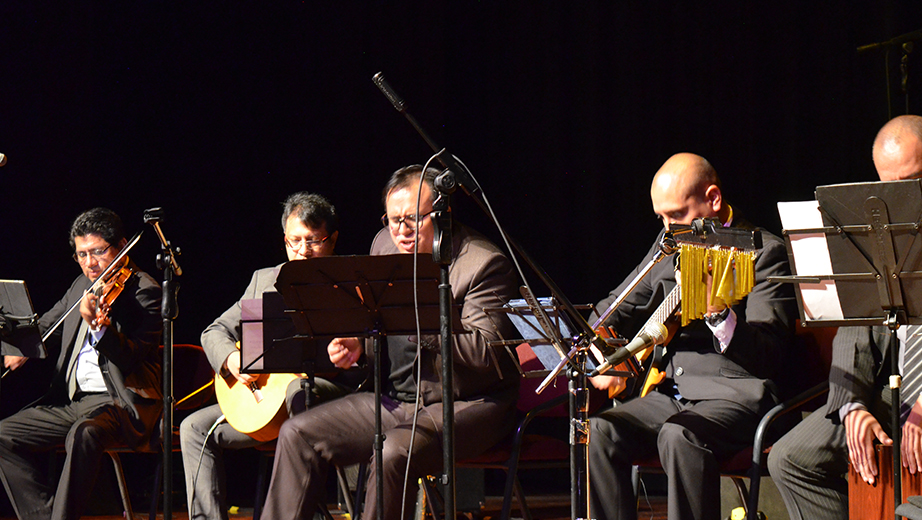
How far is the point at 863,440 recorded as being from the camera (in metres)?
2.59

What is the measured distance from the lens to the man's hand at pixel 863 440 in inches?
101

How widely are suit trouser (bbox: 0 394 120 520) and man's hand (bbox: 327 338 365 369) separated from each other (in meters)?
1.46

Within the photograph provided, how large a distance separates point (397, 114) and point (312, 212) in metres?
1.59

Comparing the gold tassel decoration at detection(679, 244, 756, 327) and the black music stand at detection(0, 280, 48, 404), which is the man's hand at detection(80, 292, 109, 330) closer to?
the black music stand at detection(0, 280, 48, 404)

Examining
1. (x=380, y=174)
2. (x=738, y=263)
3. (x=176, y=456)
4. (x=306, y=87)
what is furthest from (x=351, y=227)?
(x=738, y=263)

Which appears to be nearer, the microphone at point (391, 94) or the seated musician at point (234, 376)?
the microphone at point (391, 94)

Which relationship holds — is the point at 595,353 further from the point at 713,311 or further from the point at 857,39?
the point at 857,39

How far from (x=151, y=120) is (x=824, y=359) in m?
4.07

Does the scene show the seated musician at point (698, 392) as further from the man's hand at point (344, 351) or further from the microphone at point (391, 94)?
the microphone at point (391, 94)

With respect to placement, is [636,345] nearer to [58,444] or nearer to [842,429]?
[842,429]

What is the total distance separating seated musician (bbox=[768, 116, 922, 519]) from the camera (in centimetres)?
263

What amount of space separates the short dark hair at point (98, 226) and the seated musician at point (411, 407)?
184 centimetres

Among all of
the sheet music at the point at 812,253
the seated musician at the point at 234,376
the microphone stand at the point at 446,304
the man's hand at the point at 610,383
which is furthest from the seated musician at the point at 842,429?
the seated musician at the point at 234,376

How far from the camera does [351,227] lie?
5.54 m
